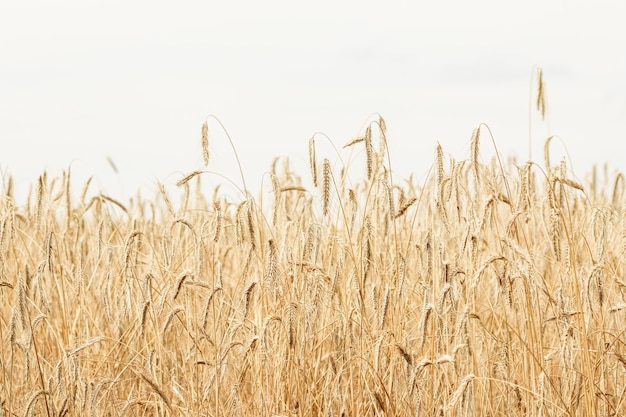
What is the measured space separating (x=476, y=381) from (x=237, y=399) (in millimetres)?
841

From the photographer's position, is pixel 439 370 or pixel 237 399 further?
pixel 439 370

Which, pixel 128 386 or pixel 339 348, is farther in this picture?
pixel 128 386

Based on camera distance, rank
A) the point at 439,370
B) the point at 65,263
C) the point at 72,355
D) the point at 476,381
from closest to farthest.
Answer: the point at 72,355, the point at 439,370, the point at 476,381, the point at 65,263

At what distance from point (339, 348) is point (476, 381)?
48cm

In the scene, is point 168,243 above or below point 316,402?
above

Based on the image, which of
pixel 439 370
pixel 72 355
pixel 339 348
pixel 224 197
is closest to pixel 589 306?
pixel 439 370

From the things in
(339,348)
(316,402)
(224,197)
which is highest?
(224,197)

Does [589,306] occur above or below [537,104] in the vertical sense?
below

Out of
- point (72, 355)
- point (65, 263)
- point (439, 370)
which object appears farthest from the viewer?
point (65, 263)

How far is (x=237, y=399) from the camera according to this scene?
7.45 ft

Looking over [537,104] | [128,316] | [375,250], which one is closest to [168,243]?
[128,316]

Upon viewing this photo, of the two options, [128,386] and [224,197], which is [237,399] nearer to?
[128,386]

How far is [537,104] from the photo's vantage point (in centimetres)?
277

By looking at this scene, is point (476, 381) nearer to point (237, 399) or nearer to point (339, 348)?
point (339, 348)
